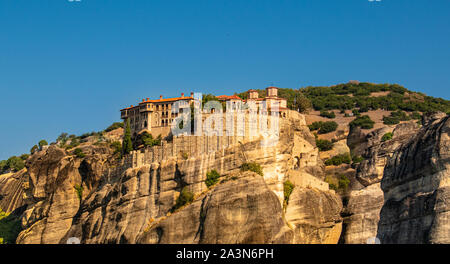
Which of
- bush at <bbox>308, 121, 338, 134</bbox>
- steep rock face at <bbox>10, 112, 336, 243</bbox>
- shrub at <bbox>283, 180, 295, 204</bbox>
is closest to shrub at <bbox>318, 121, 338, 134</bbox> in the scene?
bush at <bbox>308, 121, 338, 134</bbox>

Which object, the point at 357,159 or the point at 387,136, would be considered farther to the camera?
the point at 387,136

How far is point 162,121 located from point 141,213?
1859 centimetres

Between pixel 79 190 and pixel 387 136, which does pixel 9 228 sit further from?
pixel 387 136

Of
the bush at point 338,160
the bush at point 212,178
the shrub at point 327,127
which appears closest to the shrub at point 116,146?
the bush at point 212,178

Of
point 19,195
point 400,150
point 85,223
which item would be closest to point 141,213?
point 85,223

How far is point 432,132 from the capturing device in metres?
61.5

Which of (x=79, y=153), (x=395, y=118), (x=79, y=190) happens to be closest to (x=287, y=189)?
(x=79, y=190)

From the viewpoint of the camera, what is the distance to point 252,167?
7525 centimetres

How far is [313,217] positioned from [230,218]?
8.52 metres

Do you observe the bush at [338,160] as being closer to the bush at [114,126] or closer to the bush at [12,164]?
the bush at [12,164]

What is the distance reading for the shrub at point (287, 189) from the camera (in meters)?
75.1

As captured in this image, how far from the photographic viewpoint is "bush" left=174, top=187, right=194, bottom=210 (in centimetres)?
7706
